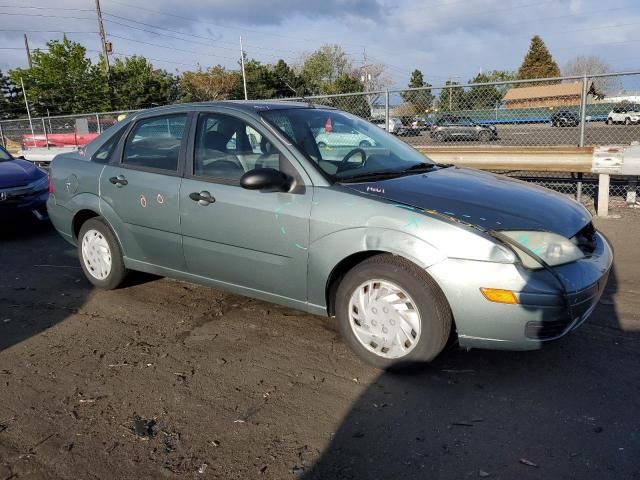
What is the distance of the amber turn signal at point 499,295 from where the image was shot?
294 cm

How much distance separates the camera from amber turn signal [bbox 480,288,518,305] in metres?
2.94

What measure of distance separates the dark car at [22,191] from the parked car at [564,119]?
821cm

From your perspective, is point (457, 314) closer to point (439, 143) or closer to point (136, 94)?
point (439, 143)

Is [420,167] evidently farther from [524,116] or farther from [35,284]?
A: [524,116]

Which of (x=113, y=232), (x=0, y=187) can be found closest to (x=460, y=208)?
(x=113, y=232)

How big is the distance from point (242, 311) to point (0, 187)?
15.2 ft

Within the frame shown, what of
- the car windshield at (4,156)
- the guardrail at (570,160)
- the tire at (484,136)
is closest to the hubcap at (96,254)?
the car windshield at (4,156)

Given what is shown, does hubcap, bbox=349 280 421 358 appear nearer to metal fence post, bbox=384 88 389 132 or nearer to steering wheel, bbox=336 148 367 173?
steering wheel, bbox=336 148 367 173

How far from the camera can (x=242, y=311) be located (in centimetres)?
449

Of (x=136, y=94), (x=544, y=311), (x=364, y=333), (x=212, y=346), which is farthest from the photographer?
(x=136, y=94)

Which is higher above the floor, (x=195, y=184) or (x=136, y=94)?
(x=136, y=94)

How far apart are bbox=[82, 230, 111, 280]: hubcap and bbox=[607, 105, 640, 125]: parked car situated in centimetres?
809

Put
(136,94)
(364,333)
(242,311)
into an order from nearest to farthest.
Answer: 1. (364,333)
2. (242,311)
3. (136,94)

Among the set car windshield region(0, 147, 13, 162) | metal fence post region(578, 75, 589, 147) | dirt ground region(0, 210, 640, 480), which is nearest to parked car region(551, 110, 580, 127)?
metal fence post region(578, 75, 589, 147)
